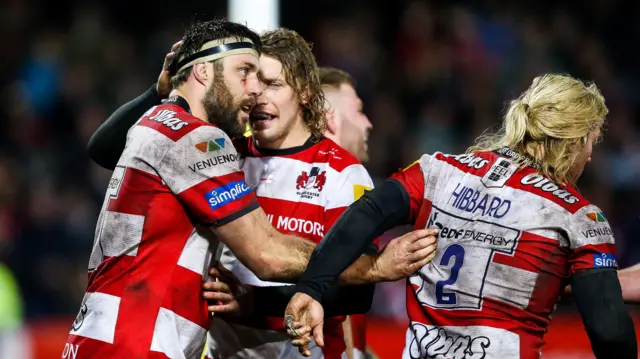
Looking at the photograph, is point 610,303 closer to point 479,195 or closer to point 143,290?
point 479,195

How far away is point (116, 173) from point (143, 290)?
53 cm

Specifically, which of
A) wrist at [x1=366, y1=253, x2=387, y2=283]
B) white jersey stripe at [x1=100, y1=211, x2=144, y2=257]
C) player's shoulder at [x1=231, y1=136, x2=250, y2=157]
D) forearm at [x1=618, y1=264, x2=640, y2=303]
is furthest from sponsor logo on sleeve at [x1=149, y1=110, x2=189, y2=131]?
forearm at [x1=618, y1=264, x2=640, y2=303]

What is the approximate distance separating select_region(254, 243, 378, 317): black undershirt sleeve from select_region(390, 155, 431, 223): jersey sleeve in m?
0.35

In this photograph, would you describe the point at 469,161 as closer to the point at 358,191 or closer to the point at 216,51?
the point at 358,191

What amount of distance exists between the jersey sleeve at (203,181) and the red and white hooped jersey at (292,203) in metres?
0.71

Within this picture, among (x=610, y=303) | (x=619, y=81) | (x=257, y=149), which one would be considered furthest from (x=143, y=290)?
(x=619, y=81)

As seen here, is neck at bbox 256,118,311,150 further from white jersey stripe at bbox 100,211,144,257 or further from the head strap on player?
white jersey stripe at bbox 100,211,144,257

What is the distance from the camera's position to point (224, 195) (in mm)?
4102

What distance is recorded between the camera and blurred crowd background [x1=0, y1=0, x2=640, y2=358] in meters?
10.8

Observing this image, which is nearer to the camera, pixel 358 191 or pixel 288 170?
pixel 358 191

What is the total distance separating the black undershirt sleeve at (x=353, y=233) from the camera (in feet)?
13.2

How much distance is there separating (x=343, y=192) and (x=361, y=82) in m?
7.04

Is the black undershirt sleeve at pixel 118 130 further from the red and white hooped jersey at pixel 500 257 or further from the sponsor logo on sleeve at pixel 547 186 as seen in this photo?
the sponsor logo on sleeve at pixel 547 186

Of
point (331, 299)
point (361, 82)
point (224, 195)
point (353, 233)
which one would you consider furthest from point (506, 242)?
point (361, 82)
